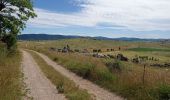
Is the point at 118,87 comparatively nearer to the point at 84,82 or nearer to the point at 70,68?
the point at 84,82

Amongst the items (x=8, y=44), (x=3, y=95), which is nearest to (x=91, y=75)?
(x=3, y=95)

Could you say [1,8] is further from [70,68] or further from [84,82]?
[84,82]

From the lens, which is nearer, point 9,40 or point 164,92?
point 164,92

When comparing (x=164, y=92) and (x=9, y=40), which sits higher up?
(x=9, y=40)

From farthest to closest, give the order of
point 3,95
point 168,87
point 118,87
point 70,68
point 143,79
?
point 70,68
point 118,87
point 143,79
point 168,87
point 3,95

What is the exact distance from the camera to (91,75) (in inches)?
1101

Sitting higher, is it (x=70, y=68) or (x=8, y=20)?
(x=8, y=20)

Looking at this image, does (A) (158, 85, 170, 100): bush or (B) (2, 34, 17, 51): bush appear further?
(B) (2, 34, 17, 51): bush

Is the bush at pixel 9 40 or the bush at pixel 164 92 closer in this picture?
the bush at pixel 164 92

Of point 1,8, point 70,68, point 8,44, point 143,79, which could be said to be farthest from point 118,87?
point 8,44

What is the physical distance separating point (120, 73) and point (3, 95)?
1145 centimetres

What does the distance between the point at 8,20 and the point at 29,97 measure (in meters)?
29.0

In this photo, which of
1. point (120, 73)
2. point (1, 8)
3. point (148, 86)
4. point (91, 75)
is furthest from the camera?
point (1, 8)

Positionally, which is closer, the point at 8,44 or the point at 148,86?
the point at 148,86
